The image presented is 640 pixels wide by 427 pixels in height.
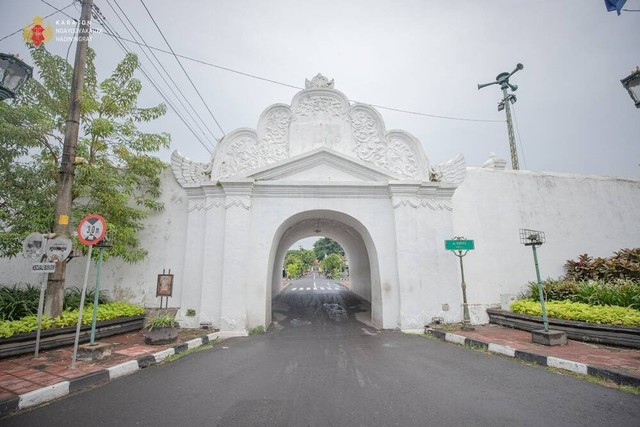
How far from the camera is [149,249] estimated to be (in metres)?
8.52

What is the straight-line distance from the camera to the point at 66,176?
21.3 feet

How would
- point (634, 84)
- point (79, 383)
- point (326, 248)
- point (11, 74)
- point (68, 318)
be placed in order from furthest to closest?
point (326, 248), point (68, 318), point (634, 84), point (79, 383), point (11, 74)

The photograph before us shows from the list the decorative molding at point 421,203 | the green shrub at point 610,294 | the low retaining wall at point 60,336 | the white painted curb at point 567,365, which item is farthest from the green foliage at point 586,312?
the low retaining wall at point 60,336

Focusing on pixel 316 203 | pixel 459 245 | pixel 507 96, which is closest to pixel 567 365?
pixel 459 245

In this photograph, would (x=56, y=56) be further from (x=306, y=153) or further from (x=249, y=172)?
(x=306, y=153)

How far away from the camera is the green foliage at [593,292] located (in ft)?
22.0

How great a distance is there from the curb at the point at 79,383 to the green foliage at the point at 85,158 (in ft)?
11.7

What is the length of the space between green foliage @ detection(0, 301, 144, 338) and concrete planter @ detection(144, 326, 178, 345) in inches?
62.5

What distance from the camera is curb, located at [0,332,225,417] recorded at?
11.3 ft

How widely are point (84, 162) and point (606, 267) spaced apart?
1549 centimetres

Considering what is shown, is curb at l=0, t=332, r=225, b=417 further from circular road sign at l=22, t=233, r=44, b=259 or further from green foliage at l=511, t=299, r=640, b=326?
green foliage at l=511, t=299, r=640, b=326

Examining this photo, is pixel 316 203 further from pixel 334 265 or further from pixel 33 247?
pixel 334 265

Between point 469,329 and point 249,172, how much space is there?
25.6 ft

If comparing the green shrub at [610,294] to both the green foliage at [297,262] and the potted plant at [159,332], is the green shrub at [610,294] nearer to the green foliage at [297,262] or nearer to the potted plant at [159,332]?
the potted plant at [159,332]
